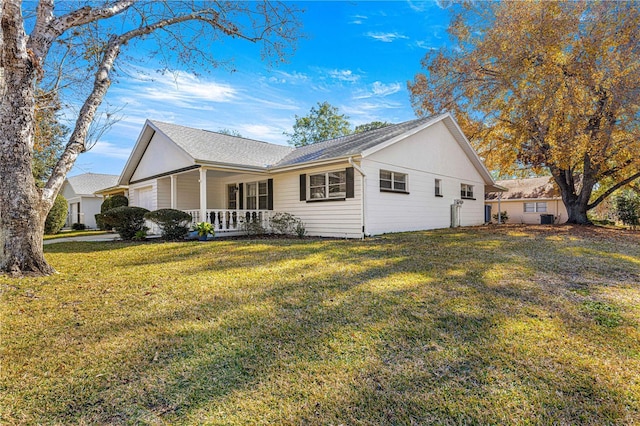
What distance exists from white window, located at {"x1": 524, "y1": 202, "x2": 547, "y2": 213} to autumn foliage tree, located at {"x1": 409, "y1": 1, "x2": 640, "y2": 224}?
392 inches

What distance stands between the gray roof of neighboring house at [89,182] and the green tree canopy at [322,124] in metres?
18.2

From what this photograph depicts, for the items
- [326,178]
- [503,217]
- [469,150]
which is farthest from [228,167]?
[503,217]

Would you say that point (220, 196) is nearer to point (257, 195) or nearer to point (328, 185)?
point (257, 195)

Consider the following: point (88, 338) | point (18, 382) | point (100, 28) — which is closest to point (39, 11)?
point (100, 28)

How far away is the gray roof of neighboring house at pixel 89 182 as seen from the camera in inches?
988

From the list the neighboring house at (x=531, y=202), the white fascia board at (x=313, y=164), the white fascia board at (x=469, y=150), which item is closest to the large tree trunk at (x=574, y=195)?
the white fascia board at (x=469, y=150)

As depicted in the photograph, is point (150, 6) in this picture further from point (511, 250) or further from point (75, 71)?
point (511, 250)

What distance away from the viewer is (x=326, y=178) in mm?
11195

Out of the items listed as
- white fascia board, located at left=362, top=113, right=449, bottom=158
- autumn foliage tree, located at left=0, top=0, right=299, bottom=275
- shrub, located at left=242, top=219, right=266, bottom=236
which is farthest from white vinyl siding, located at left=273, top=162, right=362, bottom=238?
autumn foliage tree, located at left=0, top=0, right=299, bottom=275

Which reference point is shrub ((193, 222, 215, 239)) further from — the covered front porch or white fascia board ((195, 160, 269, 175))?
white fascia board ((195, 160, 269, 175))

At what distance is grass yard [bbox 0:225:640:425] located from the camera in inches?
81.6

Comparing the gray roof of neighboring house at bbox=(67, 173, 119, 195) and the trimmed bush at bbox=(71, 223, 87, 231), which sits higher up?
the gray roof of neighboring house at bbox=(67, 173, 119, 195)

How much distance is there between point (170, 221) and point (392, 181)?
771cm

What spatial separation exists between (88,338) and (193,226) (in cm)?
879
